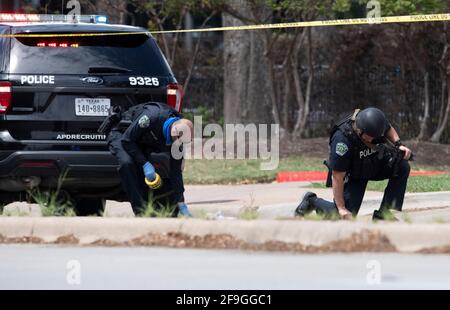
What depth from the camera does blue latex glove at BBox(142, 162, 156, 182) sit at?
8.24 m

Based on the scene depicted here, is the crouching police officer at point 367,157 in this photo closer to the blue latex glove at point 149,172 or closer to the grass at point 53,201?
the blue latex glove at point 149,172

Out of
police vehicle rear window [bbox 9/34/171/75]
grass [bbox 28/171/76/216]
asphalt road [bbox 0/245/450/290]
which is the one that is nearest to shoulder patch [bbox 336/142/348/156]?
asphalt road [bbox 0/245/450/290]

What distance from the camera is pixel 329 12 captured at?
1625 centimetres

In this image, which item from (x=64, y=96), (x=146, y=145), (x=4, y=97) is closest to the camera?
(x=146, y=145)

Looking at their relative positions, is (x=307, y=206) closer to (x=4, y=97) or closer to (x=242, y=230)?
(x=242, y=230)

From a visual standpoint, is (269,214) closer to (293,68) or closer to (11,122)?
(11,122)

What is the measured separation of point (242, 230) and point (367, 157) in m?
1.84

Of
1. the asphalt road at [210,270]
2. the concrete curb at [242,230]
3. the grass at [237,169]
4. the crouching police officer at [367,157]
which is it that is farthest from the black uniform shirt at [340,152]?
the grass at [237,169]

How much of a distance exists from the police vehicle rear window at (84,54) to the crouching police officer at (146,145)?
2.04 ft

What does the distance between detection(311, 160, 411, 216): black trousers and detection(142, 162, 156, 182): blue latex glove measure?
1.43 metres

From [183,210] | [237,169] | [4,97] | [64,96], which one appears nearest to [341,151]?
[183,210]

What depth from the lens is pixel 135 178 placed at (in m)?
8.50

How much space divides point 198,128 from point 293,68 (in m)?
2.10

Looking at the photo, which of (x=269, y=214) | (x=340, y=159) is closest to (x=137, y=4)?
(x=269, y=214)
